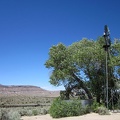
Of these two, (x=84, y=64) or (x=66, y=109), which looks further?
(x=84, y=64)

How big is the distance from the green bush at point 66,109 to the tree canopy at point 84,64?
5773mm

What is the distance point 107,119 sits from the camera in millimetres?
18641

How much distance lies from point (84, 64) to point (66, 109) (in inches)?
285

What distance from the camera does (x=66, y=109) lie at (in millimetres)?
22062

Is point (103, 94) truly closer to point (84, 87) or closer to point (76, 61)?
point (84, 87)

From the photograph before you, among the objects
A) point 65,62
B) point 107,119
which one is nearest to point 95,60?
point 65,62

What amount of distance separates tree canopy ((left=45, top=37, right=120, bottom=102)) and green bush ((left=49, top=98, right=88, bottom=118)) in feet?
18.9

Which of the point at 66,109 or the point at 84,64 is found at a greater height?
the point at 84,64

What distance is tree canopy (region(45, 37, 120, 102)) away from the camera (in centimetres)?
2727

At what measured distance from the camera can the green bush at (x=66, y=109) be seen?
71.9ft

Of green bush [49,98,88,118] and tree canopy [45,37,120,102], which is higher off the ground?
tree canopy [45,37,120,102]

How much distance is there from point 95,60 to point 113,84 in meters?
3.58

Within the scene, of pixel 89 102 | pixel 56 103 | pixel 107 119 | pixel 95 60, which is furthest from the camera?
pixel 95 60

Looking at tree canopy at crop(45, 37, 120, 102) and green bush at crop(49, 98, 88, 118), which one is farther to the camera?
tree canopy at crop(45, 37, 120, 102)
